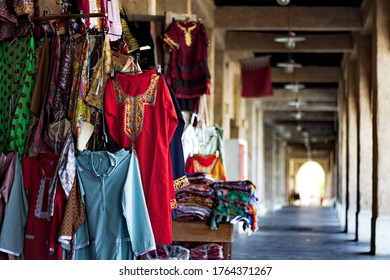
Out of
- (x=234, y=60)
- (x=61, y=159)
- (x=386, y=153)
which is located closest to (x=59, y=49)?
(x=61, y=159)

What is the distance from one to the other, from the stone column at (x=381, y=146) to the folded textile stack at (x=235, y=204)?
4.88 m

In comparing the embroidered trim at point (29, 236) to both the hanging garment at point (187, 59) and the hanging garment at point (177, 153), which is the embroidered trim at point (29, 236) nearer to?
the hanging garment at point (177, 153)

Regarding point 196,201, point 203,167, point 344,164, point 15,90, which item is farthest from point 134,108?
point 344,164

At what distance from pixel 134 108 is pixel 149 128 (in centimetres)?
17

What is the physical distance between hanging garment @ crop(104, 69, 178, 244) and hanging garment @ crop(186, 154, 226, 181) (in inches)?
132

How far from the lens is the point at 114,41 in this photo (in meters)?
5.99

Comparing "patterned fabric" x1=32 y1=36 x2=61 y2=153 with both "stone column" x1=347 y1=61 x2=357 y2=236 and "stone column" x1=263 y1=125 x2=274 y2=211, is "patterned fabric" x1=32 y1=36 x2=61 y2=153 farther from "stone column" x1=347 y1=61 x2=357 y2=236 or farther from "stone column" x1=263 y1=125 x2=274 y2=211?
"stone column" x1=263 y1=125 x2=274 y2=211

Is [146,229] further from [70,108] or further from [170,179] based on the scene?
[70,108]

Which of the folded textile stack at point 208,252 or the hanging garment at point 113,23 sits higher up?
the hanging garment at point 113,23

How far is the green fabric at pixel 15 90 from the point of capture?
5.41 meters

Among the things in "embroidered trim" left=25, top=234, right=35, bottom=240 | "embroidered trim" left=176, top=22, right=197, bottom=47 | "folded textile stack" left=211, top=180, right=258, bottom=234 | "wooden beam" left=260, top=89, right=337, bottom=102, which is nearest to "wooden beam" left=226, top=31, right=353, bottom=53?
"wooden beam" left=260, top=89, right=337, bottom=102

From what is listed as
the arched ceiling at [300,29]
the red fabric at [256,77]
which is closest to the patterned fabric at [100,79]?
the arched ceiling at [300,29]

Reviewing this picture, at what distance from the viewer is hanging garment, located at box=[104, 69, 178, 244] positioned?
17.6ft
